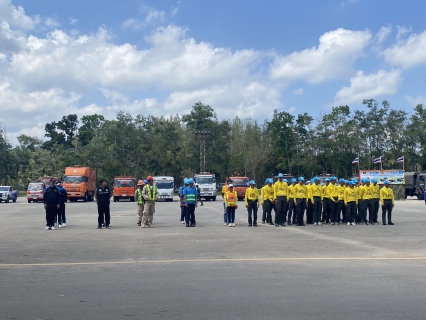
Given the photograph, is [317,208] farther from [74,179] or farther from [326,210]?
[74,179]

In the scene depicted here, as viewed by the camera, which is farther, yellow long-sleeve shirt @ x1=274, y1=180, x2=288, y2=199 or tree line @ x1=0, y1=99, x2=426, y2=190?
tree line @ x1=0, y1=99, x2=426, y2=190

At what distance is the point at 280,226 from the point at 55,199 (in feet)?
28.5

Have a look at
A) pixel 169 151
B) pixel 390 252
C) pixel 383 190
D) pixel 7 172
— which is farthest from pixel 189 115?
pixel 390 252

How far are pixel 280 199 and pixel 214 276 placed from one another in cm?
1104

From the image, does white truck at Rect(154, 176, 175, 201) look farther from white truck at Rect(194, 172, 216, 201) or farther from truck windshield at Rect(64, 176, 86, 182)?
truck windshield at Rect(64, 176, 86, 182)

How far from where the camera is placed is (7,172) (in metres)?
80.5

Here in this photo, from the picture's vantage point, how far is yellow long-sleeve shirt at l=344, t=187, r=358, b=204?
69.3 ft

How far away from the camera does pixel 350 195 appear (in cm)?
2111

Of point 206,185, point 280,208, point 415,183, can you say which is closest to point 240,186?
point 206,185

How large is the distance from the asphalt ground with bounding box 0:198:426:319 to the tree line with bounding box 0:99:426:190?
6314 cm

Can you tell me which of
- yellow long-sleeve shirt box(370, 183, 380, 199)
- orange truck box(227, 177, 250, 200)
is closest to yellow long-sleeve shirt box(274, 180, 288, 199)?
yellow long-sleeve shirt box(370, 183, 380, 199)

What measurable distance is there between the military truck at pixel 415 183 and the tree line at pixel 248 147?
2572 centimetres

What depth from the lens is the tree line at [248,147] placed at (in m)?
78.8

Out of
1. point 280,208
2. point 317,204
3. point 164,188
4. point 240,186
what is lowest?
point 280,208
